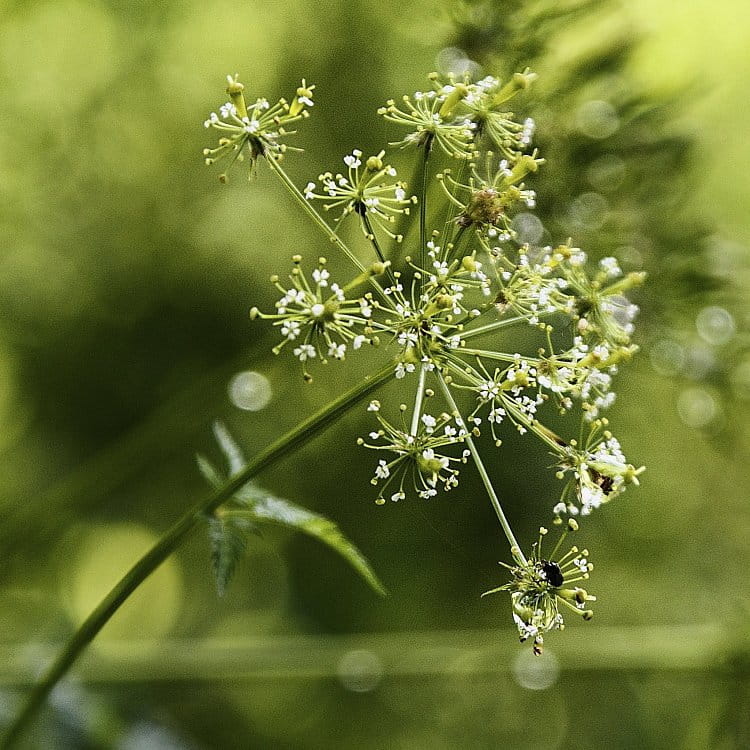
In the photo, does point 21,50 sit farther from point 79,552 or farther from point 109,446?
point 79,552

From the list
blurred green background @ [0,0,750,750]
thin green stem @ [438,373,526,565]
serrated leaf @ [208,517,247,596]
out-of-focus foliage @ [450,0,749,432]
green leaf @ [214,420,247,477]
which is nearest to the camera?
thin green stem @ [438,373,526,565]

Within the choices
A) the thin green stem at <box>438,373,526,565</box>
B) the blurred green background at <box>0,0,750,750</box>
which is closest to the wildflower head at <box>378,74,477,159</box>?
the thin green stem at <box>438,373,526,565</box>

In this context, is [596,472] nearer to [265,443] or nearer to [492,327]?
[492,327]

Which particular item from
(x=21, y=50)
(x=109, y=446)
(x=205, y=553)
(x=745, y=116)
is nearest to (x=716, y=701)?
(x=205, y=553)

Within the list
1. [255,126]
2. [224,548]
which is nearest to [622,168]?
[255,126]

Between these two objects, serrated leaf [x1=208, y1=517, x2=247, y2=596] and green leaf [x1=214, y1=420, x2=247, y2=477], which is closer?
serrated leaf [x1=208, y1=517, x2=247, y2=596]

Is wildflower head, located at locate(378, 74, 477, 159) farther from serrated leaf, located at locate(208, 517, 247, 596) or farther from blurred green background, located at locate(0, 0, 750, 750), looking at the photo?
blurred green background, located at locate(0, 0, 750, 750)

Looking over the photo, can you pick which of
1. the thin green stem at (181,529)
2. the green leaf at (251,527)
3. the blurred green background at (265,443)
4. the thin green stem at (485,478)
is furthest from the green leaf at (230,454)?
the blurred green background at (265,443)
